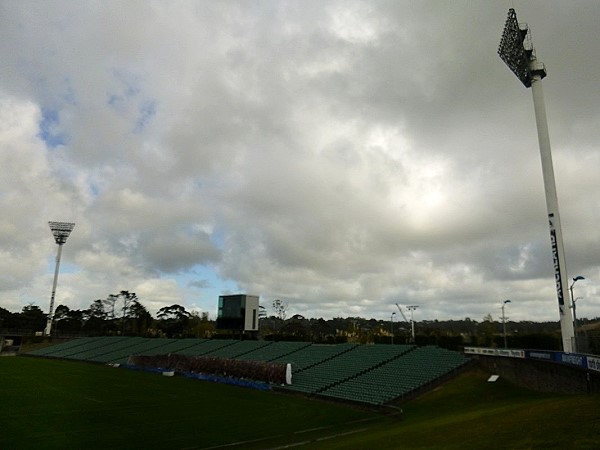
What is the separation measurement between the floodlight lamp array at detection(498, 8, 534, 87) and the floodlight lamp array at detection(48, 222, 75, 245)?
118 meters

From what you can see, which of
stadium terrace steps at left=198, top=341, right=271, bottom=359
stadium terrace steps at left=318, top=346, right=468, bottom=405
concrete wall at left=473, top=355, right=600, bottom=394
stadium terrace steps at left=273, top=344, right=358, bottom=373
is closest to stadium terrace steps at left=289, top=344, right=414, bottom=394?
stadium terrace steps at left=273, top=344, right=358, bottom=373

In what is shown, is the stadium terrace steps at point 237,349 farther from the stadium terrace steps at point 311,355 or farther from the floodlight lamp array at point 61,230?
the floodlight lamp array at point 61,230

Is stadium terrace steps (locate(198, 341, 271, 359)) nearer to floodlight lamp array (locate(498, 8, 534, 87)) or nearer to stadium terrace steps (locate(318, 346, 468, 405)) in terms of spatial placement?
stadium terrace steps (locate(318, 346, 468, 405))

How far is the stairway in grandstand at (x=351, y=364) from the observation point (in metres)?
38.0

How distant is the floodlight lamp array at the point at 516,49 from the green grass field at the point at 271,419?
31149mm

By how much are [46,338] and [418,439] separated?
117 m

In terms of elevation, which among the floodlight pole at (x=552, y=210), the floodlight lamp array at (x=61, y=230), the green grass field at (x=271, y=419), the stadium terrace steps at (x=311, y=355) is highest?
the floodlight lamp array at (x=61, y=230)

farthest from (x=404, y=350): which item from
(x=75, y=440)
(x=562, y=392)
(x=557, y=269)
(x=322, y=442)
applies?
(x=75, y=440)

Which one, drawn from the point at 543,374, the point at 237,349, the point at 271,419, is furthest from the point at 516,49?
the point at 237,349

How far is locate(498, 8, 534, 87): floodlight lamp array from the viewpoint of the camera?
4412cm

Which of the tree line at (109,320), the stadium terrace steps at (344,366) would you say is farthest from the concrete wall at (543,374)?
the tree line at (109,320)

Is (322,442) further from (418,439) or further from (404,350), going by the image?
(404,350)

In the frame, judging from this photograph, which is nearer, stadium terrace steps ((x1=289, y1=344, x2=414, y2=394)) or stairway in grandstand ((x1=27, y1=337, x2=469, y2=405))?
stairway in grandstand ((x1=27, y1=337, x2=469, y2=405))

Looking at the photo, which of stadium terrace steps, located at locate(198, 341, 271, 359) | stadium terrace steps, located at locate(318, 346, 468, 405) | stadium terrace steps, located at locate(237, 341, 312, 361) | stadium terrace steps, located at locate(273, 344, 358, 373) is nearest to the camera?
stadium terrace steps, located at locate(318, 346, 468, 405)
